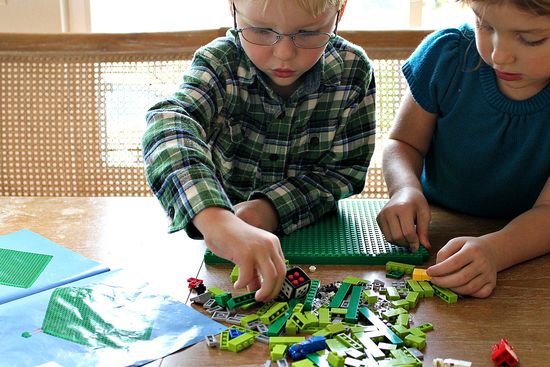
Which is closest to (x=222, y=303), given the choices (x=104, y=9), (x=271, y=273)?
(x=271, y=273)

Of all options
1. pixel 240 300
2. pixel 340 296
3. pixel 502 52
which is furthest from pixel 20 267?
pixel 502 52

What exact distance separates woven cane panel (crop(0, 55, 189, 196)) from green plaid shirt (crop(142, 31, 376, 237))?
45 cm

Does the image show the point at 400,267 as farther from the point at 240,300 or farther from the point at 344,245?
the point at 240,300

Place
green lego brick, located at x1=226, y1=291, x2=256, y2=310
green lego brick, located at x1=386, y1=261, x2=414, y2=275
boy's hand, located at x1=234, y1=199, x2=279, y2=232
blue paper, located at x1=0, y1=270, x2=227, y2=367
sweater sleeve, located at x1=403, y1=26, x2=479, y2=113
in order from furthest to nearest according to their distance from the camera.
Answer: sweater sleeve, located at x1=403, y1=26, x2=479, y2=113
boy's hand, located at x1=234, y1=199, x2=279, y2=232
green lego brick, located at x1=386, y1=261, x2=414, y2=275
green lego brick, located at x1=226, y1=291, x2=256, y2=310
blue paper, located at x1=0, y1=270, x2=227, y2=367

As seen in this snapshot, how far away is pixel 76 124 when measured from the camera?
5.06 ft

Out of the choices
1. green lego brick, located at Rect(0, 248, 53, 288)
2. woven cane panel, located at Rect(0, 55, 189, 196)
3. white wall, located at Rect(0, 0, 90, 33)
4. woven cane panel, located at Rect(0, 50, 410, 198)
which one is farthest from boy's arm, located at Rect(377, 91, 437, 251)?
white wall, located at Rect(0, 0, 90, 33)

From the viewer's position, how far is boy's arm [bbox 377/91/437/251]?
928mm

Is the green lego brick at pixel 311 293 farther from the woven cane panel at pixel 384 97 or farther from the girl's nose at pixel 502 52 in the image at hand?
the woven cane panel at pixel 384 97

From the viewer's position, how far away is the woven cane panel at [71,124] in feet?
4.96

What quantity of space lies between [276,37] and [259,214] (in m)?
0.26

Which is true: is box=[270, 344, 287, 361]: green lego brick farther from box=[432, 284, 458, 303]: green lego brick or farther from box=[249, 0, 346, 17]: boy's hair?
box=[249, 0, 346, 17]: boy's hair

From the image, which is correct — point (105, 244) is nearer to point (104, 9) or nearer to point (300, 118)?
point (300, 118)

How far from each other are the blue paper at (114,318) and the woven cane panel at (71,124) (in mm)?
732

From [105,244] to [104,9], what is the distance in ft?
5.06
